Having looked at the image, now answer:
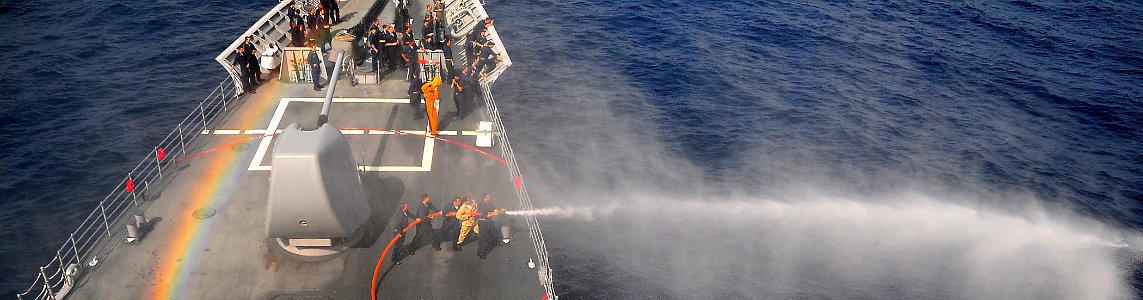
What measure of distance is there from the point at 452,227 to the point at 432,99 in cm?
672

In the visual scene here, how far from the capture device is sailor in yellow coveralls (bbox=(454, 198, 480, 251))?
69.2 ft

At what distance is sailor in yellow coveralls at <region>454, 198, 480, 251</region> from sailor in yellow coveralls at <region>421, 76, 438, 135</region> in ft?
21.9

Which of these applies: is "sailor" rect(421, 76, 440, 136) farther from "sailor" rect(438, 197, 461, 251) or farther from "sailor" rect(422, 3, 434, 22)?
"sailor" rect(422, 3, 434, 22)

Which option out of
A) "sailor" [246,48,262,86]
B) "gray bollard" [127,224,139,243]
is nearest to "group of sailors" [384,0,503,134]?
"sailor" [246,48,262,86]

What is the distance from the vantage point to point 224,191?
23.8m

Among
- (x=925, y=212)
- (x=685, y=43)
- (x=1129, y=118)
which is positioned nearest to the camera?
(x=925, y=212)

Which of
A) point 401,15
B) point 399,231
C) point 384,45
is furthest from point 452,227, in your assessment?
point 401,15

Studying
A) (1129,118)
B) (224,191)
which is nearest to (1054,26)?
(1129,118)

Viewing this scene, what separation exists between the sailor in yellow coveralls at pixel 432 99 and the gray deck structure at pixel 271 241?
0.60 m

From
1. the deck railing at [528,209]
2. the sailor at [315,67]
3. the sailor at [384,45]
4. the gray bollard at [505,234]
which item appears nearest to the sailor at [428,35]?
the sailor at [384,45]

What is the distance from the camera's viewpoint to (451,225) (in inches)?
843

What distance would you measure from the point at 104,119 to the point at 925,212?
38.6 metres

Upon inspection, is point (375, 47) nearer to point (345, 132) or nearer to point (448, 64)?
point (448, 64)

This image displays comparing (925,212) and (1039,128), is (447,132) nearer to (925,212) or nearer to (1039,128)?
(925,212)
